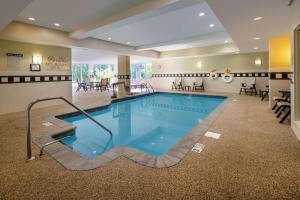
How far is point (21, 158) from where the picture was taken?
217cm

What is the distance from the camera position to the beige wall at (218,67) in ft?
28.8

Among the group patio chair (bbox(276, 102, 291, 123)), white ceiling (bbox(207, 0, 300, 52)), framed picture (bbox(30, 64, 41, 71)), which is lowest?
patio chair (bbox(276, 102, 291, 123))

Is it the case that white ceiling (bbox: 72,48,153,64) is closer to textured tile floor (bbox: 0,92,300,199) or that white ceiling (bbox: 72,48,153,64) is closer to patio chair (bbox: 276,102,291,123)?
textured tile floor (bbox: 0,92,300,199)

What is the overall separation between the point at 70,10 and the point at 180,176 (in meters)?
4.16

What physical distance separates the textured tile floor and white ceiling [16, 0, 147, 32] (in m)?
2.90

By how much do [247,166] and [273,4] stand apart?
2.71 meters

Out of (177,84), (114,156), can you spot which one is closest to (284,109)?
(114,156)

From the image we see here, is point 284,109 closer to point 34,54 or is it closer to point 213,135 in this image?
point 213,135

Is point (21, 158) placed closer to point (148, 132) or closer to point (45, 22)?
point (148, 132)

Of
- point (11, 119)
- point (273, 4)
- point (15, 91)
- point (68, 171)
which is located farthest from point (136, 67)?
point (68, 171)

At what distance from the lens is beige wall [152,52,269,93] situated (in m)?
8.77

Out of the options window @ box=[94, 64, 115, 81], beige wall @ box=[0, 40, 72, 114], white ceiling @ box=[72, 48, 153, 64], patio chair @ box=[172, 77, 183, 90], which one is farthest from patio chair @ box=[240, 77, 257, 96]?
window @ box=[94, 64, 115, 81]

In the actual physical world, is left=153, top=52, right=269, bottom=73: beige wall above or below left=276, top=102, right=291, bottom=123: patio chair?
above

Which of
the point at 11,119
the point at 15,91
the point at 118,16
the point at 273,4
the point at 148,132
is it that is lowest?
the point at 148,132
